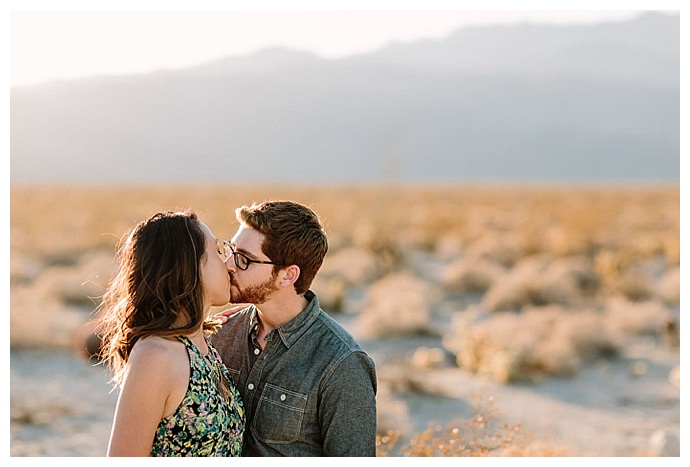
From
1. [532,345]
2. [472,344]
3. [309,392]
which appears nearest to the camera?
[309,392]

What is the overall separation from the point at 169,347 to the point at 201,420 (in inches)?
11.0

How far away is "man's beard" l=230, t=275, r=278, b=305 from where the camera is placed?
3.00 meters

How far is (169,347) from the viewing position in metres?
2.53

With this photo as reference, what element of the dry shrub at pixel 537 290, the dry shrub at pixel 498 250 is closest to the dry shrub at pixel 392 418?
the dry shrub at pixel 537 290

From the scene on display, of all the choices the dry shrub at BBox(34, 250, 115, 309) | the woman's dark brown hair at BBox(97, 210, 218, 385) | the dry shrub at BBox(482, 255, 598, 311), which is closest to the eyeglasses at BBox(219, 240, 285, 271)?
the woman's dark brown hair at BBox(97, 210, 218, 385)

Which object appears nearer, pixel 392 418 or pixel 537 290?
pixel 392 418

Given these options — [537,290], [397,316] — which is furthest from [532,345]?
[537,290]

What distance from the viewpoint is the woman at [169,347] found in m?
2.44

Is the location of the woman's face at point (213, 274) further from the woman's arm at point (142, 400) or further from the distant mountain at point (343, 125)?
the distant mountain at point (343, 125)

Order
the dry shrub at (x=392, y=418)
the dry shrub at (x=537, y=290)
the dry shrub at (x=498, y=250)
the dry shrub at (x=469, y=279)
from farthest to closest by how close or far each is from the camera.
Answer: the dry shrub at (x=498, y=250)
the dry shrub at (x=469, y=279)
the dry shrub at (x=537, y=290)
the dry shrub at (x=392, y=418)

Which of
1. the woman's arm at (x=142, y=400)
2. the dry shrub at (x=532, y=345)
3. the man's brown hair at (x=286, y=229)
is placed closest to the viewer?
the woman's arm at (x=142, y=400)

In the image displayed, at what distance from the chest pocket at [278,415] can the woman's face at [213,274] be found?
1.36ft

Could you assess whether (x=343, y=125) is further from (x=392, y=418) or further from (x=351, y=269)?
(x=392, y=418)

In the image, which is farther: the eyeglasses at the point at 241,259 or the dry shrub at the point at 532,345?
the dry shrub at the point at 532,345
